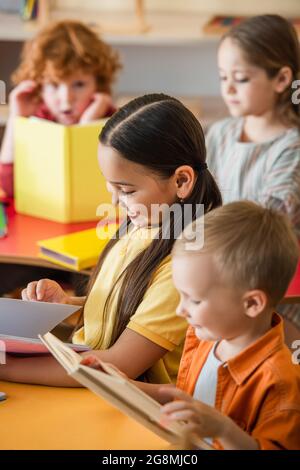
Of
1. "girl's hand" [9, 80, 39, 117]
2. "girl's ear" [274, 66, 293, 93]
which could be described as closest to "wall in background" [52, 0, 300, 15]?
"girl's hand" [9, 80, 39, 117]

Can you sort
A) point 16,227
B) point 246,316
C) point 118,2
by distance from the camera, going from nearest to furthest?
point 246,316, point 16,227, point 118,2

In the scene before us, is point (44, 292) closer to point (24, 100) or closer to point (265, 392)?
point (265, 392)

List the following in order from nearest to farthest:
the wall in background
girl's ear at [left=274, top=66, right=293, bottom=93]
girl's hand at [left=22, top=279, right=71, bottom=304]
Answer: girl's hand at [left=22, top=279, right=71, bottom=304]
girl's ear at [left=274, top=66, right=293, bottom=93]
the wall in background

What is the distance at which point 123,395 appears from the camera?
1221 mm

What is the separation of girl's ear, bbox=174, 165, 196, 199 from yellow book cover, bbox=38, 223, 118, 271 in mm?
619

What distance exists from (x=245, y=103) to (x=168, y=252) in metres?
1.12

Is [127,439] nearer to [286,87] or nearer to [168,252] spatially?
[168,252]

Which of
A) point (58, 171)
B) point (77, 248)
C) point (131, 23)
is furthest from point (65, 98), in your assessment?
point (131, 23)

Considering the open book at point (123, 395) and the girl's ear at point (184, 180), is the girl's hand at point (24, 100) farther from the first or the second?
the open book at point (123, 395)

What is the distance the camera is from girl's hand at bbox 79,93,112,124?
9.94ft

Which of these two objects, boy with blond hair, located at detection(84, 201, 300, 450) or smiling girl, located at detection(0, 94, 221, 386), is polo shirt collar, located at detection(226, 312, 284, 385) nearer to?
boy with blond hair, located at detection(84, 201, 300, 450)

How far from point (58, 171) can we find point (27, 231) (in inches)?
7.5

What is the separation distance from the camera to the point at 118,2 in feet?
13.6
